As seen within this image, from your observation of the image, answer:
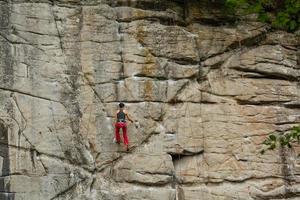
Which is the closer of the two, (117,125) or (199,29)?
(117,125)

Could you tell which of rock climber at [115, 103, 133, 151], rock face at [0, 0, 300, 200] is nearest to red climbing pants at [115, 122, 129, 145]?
rock climber at [115, 103, 133, 151]

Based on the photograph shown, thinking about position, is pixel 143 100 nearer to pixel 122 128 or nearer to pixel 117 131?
pixel 122 128

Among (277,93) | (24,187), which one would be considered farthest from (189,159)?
(24,187)

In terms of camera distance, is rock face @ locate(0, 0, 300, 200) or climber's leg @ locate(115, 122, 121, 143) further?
climber's leg @ locate(115, 122, 121, 143)

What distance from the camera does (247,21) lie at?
15844 millimetres

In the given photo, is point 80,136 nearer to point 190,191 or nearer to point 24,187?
point 24,187

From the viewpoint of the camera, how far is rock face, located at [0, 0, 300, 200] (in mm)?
13969

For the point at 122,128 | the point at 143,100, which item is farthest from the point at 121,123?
the point at 143,100

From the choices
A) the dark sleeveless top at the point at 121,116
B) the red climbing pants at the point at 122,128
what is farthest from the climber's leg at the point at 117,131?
the dark sleeveless top at the point at 121,116

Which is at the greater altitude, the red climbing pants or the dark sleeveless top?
the dark sleeveless top

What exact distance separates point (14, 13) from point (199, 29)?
4666mm

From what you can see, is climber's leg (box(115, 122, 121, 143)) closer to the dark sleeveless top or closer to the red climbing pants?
the red climbing pants

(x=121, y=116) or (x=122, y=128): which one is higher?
(x=121, y=116)

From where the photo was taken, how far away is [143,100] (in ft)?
48.2
